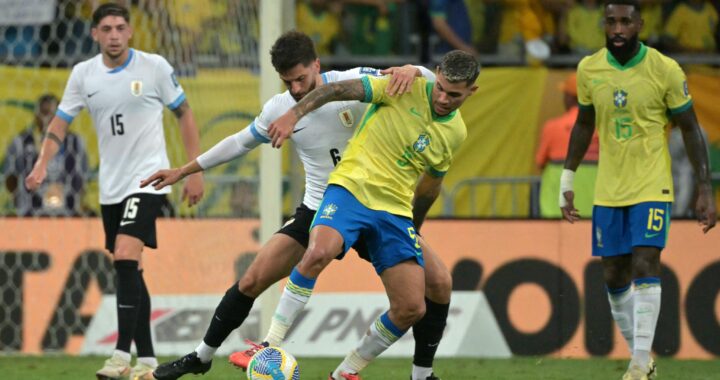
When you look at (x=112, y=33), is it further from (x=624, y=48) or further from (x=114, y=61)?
(x=624, y=48)

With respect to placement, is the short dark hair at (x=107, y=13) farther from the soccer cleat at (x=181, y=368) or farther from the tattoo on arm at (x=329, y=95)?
the soccer cleat at (x=181, y=368)

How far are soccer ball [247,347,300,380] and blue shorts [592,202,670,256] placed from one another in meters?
2.46

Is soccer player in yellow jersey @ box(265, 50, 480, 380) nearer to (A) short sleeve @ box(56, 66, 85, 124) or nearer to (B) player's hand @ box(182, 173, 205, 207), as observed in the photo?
(B) player's hand @ box(182, 173, 205, 207)

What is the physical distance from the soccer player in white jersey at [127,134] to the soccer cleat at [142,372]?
2 centimetres

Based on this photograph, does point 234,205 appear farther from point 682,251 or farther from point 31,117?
point 682,251

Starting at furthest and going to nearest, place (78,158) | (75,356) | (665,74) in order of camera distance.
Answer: (78,158), (75,356), (665,74)

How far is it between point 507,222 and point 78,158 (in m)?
3.68

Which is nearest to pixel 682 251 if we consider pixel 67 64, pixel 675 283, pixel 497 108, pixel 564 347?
pixel 675 283

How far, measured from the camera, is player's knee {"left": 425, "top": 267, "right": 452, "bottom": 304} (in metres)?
7.71

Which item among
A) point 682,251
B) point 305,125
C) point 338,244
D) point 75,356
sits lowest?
point 75,356

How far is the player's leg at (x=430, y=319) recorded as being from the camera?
7.75 meters

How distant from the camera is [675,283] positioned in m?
10.9

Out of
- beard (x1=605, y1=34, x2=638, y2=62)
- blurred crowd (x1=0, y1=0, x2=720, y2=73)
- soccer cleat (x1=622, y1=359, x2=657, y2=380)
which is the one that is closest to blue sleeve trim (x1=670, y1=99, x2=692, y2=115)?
beard (x1=605, y1=34, x2=638, y2=62)

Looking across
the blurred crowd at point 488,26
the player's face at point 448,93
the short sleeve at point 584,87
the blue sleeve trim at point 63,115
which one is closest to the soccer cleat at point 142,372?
the blue sleeve trim at point 63,115
